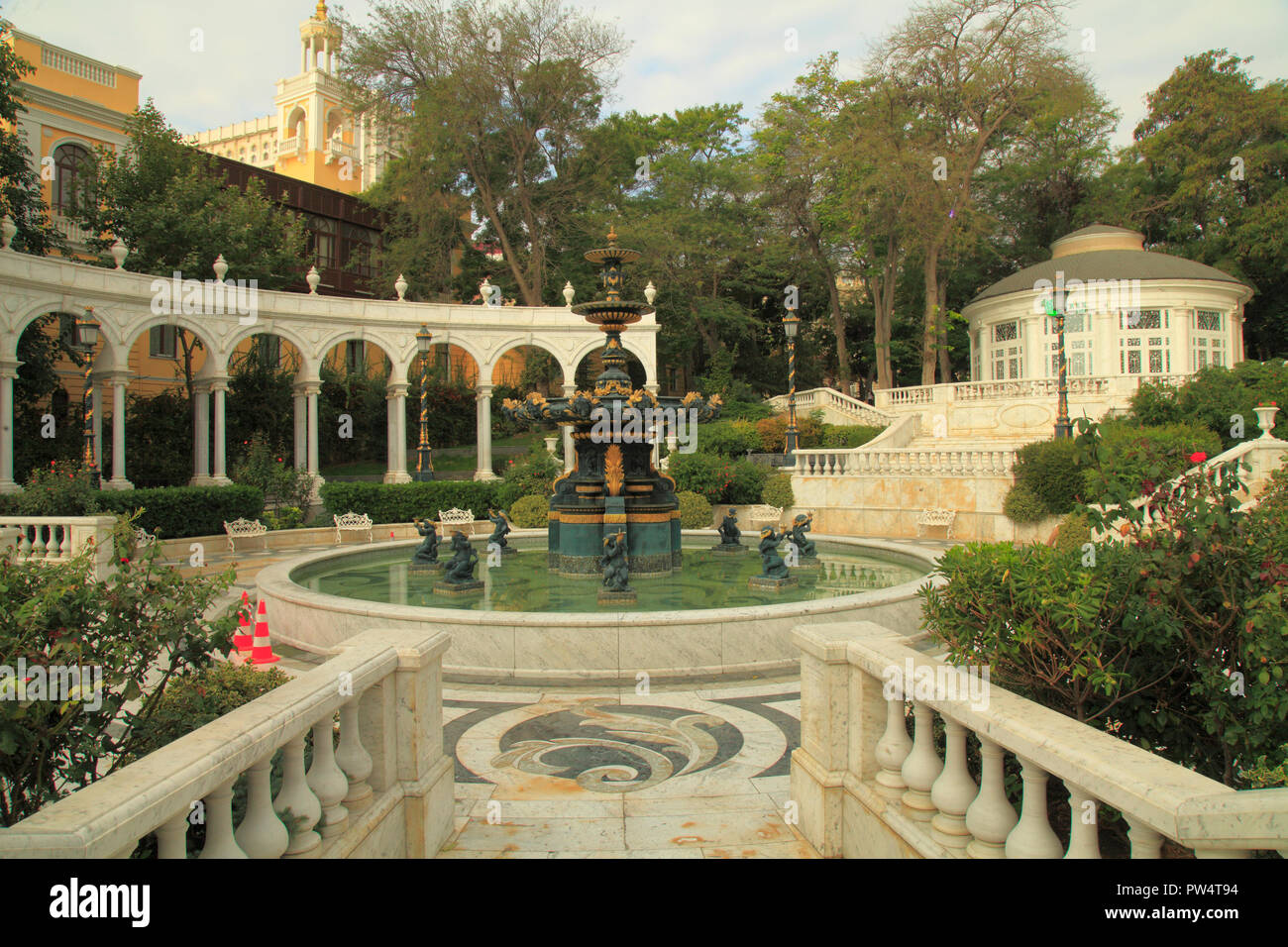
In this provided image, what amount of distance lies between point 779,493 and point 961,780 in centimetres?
1922

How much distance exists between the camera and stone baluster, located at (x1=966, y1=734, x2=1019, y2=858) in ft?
10.2

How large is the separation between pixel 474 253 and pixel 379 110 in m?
7.58

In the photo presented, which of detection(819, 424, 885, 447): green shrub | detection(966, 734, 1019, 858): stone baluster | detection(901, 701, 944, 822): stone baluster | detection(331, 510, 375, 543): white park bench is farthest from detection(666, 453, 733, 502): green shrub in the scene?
detection(966, 734, 1019, 858): stone baluster

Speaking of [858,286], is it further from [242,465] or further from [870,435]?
[242,465]

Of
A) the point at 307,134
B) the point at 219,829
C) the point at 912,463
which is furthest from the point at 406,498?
the point at 307,134

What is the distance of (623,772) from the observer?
5.70 m

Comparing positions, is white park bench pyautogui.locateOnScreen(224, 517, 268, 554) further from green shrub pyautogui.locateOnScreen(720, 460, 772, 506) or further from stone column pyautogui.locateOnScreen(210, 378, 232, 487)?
green shrub pyautogui.locateOnScreen(720, 460, 772, 506)

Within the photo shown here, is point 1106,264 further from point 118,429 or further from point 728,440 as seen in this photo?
point 118,429

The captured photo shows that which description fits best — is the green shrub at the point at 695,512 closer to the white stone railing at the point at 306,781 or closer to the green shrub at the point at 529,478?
the green shrub at the point at 529,478

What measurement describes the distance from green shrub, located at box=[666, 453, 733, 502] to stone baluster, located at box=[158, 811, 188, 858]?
19.2m

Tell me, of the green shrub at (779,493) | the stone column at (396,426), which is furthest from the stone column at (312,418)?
the green shrub at (779,493)

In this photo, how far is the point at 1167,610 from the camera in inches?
144

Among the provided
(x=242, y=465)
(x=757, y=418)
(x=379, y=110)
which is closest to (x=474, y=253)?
(x=379, y=110)

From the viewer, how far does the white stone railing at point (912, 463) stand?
2059 cm
